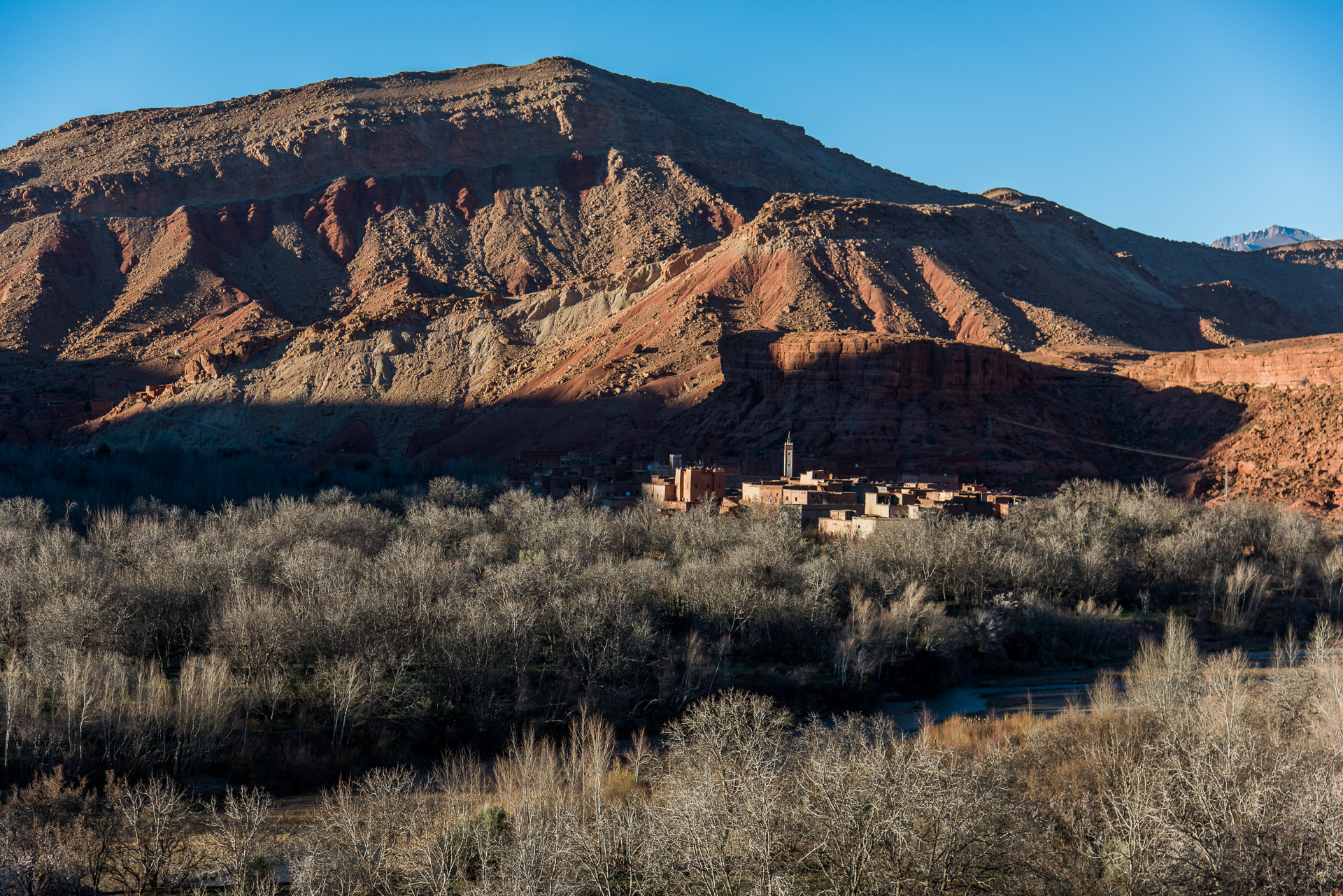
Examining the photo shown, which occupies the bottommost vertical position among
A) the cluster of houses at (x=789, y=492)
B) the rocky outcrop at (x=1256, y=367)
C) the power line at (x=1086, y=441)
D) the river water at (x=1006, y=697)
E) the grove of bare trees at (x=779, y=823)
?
the river water at (x=1006, y=697)

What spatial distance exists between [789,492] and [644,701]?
2113 cm

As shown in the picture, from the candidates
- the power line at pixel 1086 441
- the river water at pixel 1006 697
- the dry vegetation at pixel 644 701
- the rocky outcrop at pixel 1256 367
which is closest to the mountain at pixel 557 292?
the power line at pixel 1086 441

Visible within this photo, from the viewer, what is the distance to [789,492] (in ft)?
160

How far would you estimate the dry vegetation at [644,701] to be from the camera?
14.7m

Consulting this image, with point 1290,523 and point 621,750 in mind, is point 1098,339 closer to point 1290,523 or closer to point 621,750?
point 1290,523

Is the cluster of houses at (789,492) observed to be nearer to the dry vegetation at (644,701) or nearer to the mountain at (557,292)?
the dry vegetation at (644,701)

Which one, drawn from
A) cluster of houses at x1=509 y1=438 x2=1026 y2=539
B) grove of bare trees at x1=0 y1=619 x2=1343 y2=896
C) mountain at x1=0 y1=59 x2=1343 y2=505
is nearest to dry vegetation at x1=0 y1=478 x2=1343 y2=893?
grove of bare trees at x1=0 y1=619 x2=1343 y2=896

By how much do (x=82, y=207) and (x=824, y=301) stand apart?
280 ft

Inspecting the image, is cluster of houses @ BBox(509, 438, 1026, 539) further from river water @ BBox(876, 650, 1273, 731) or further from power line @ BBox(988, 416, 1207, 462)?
river water @ BBox(876, 650, 1273, 731)

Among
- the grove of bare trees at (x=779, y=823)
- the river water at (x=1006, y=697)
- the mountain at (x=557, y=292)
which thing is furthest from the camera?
the mountain at (x=557, y=292)

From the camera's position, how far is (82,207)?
120188mm

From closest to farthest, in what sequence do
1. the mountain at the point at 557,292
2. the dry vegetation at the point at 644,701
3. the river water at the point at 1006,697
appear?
the dry vegetation at the point at 644,701, the river water at the point at 1006,697, the mountain at the point at 557,292

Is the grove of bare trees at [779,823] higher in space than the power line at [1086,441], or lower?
lower

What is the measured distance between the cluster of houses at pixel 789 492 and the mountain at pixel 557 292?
5.95 meters
